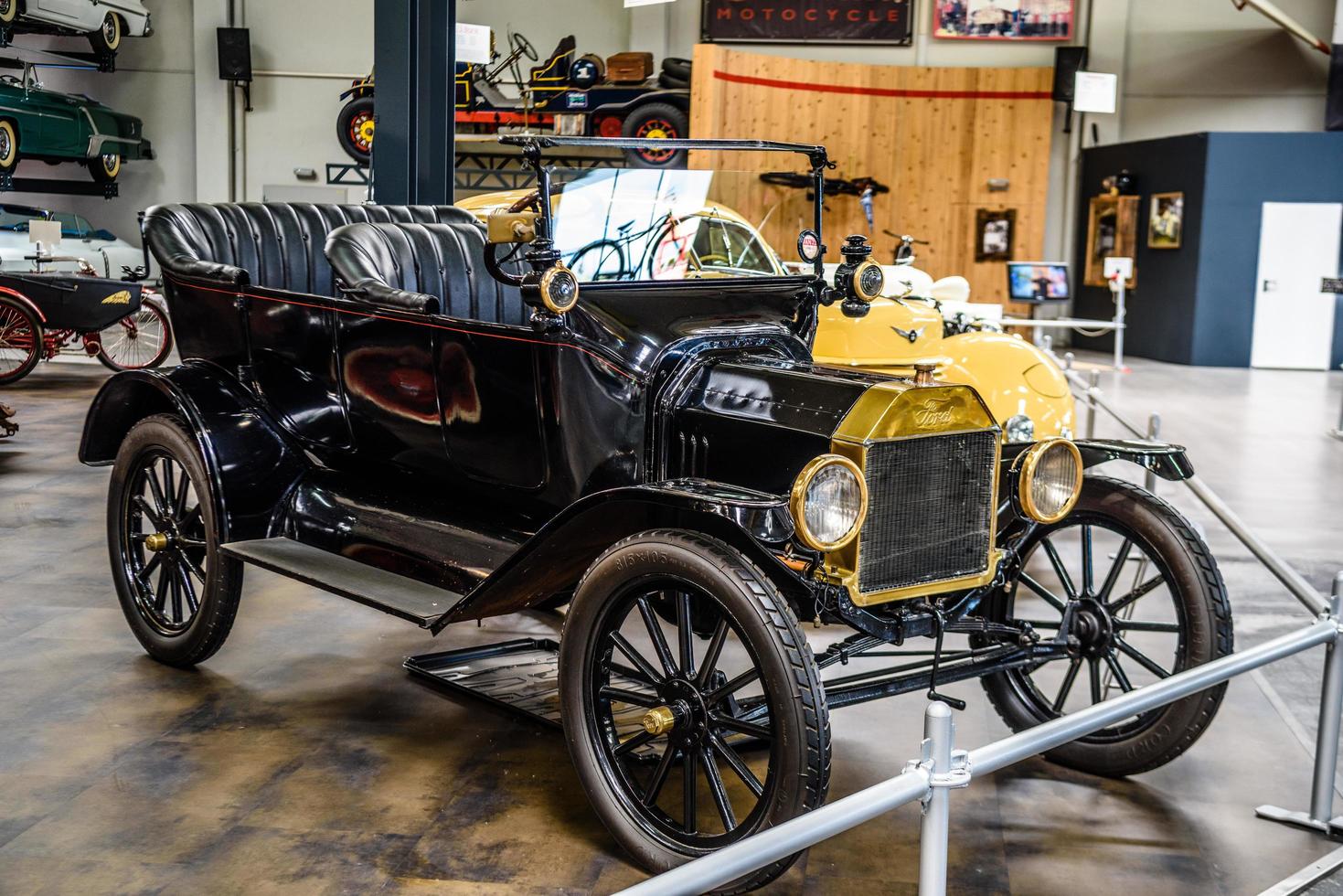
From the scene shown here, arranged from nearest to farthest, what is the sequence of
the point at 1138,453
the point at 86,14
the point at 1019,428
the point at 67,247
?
the point at 1138,453
the point at 1019,428
the point at 67,247
the point at 86,14

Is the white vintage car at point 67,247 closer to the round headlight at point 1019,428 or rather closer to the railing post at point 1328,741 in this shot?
the round headlight at point 1019,428

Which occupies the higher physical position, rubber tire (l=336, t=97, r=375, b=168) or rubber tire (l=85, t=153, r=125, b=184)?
rubber tire (l=336, t=97, r=375, b=168)

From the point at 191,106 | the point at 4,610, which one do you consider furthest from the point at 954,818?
the point at 191,106

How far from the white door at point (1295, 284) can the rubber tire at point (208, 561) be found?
1398cm

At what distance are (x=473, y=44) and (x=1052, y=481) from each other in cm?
Answer: 554

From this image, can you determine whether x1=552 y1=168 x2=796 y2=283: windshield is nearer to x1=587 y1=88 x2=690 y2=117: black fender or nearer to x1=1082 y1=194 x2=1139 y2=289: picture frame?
x1=587 y1=88 x2=690 y2=117: black fender

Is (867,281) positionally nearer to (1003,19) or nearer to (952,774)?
(952,774)

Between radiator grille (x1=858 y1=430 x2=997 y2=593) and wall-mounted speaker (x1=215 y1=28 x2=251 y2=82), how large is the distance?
1620cm

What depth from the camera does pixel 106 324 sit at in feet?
33.4

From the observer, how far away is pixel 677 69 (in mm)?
14711

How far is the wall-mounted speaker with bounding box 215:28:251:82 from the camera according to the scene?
16.7m

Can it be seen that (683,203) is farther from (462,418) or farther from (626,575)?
(626,575)

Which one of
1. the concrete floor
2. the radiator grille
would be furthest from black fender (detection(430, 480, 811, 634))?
the concrete floor

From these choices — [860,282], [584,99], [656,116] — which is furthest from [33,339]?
[860,282]
